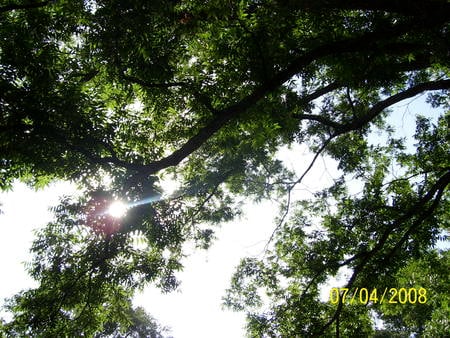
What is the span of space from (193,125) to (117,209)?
3217 millimetres

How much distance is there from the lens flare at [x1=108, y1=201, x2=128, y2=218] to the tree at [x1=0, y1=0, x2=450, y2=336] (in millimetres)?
109

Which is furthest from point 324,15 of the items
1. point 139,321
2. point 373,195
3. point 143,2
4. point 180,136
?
point 139,321

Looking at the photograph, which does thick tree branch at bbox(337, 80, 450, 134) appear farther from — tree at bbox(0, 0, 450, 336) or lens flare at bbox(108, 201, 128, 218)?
lens flare at bbox(108, 201, 128, 218)

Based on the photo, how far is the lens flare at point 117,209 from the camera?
5.35 metres

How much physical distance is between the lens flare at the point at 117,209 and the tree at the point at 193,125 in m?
0.11

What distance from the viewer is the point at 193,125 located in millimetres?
7777

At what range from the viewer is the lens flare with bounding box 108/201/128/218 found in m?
5.35

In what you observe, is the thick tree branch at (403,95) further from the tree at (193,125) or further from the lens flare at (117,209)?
the lens flare at (117,209)

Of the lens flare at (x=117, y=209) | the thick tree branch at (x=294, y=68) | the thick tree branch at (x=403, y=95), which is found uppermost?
the thick tree branch at (x=403, y=95)
